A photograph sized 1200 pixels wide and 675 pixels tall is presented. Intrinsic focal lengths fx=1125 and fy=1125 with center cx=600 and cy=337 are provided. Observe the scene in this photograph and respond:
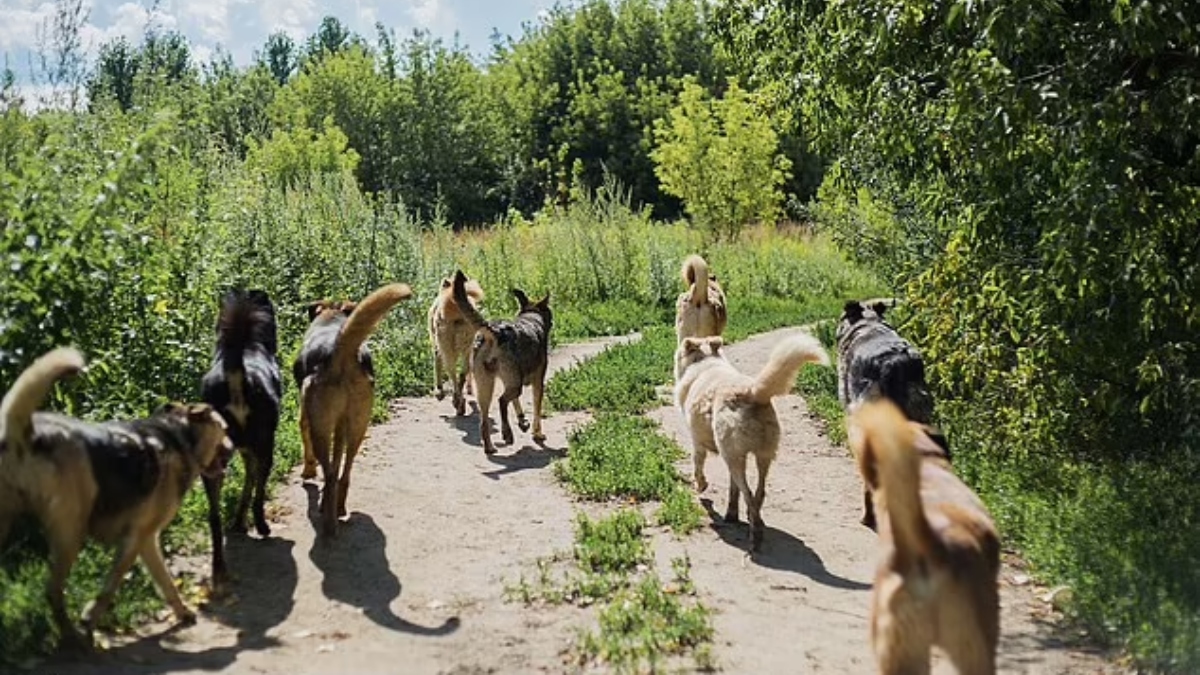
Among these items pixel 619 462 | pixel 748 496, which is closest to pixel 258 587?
pixel 748 496

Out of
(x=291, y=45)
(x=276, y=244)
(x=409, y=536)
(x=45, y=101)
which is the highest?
(x=291, y=45)

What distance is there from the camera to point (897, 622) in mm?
4125

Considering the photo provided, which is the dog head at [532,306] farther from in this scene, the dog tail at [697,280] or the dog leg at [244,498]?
the dog leg at [244,498]

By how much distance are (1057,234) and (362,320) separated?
4397 millimetres

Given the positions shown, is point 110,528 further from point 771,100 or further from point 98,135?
point 771,100

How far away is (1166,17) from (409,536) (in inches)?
225

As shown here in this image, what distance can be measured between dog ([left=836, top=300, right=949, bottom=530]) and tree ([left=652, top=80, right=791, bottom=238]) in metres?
22.2

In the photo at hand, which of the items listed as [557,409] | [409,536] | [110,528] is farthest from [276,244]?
[110,528]

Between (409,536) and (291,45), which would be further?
(291,45)

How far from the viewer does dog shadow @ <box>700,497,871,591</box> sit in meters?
7.00

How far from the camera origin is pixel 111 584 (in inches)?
209

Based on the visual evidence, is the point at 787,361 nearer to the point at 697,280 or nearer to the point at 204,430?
the point at 204,430

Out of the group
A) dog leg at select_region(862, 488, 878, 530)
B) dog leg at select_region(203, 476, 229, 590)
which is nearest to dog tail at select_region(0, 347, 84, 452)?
dog leg at select_region(203, 476, 229, 590)

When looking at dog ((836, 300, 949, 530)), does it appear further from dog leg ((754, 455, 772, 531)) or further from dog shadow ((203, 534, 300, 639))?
dog shadow ((203, 534, 300, 639))
